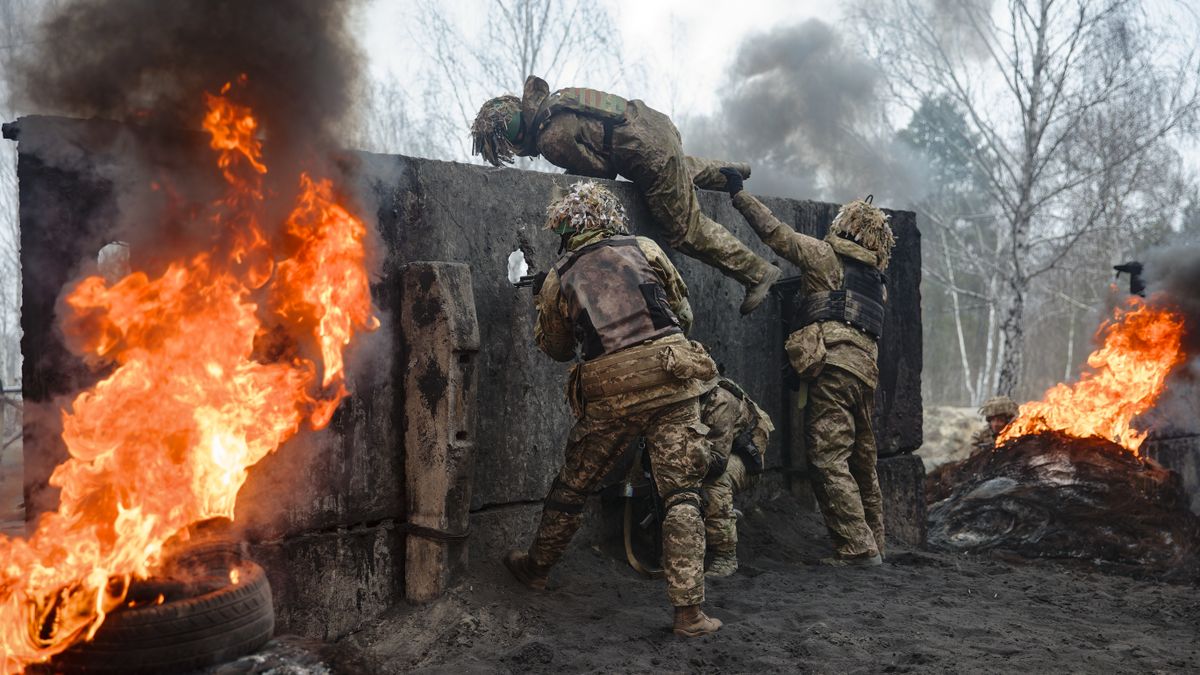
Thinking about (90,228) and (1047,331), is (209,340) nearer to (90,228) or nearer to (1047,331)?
(90,228)

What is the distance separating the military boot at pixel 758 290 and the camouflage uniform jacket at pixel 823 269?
0.20 metres

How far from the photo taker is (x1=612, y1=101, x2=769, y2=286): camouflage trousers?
6.12 m

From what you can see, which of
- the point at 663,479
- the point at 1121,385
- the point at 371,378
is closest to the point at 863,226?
the point at 663,479

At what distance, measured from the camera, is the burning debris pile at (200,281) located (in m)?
3.49

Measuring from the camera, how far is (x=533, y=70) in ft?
60.3

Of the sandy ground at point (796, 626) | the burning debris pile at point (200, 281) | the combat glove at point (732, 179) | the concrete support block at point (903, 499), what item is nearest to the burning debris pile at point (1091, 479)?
the concrete support block at point (903, 499)

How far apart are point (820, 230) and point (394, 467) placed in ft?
14.1

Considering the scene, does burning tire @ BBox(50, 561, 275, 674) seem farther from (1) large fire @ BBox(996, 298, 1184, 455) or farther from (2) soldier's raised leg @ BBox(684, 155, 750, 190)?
(1) large fire @ BBox(996, 298, 1184, 455)

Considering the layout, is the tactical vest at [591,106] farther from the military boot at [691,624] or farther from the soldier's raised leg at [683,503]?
the military boot at [691,624]

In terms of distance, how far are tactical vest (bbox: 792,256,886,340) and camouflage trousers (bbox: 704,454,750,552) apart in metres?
1.37

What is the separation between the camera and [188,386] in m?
3.84

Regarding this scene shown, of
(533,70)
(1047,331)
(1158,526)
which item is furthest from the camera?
(1047,331)

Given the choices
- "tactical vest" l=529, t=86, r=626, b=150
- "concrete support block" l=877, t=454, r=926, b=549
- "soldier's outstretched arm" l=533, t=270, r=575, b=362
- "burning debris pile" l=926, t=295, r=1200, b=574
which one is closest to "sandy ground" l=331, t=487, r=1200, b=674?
"burning debris pile" l=926, t=295, r=1200, b=574

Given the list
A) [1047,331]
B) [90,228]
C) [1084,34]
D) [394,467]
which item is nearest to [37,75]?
[90,228]
